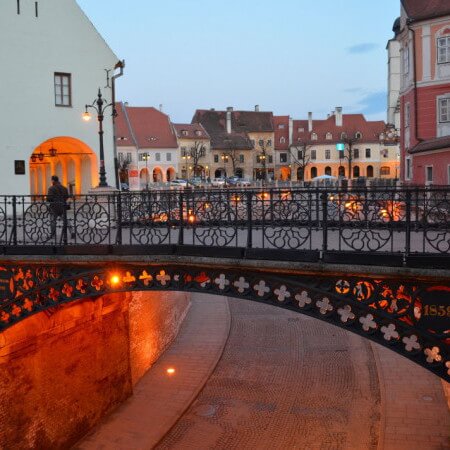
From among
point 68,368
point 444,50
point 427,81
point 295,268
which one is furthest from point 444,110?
point 295,268

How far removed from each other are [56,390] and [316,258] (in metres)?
8.23

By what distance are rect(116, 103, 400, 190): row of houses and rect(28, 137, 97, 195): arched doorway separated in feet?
147

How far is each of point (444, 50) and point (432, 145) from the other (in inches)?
172

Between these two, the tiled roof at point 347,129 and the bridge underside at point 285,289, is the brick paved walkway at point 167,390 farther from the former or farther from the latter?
the tiled roof at point 347,129

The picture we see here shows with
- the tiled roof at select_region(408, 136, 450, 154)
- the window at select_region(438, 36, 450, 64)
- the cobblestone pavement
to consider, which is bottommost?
the cobblestone pavement

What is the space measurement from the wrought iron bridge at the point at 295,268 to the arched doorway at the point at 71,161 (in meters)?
10.8

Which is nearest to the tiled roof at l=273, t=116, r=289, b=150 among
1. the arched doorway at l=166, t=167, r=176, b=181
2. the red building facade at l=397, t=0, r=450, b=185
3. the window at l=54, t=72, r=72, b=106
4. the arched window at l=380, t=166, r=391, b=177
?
the arched window at l=380, t=166, r=391, b=177

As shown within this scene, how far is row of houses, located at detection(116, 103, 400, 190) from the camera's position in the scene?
246ft

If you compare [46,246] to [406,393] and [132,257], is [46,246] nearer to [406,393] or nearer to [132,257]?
[132,257]

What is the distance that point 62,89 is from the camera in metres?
21.8

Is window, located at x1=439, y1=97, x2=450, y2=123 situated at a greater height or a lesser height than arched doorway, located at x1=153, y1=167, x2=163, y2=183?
greater

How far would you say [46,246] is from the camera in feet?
37.4

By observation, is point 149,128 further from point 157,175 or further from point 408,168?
point 408,168

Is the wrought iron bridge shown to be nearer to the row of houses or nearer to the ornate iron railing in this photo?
the ornate iron railing
